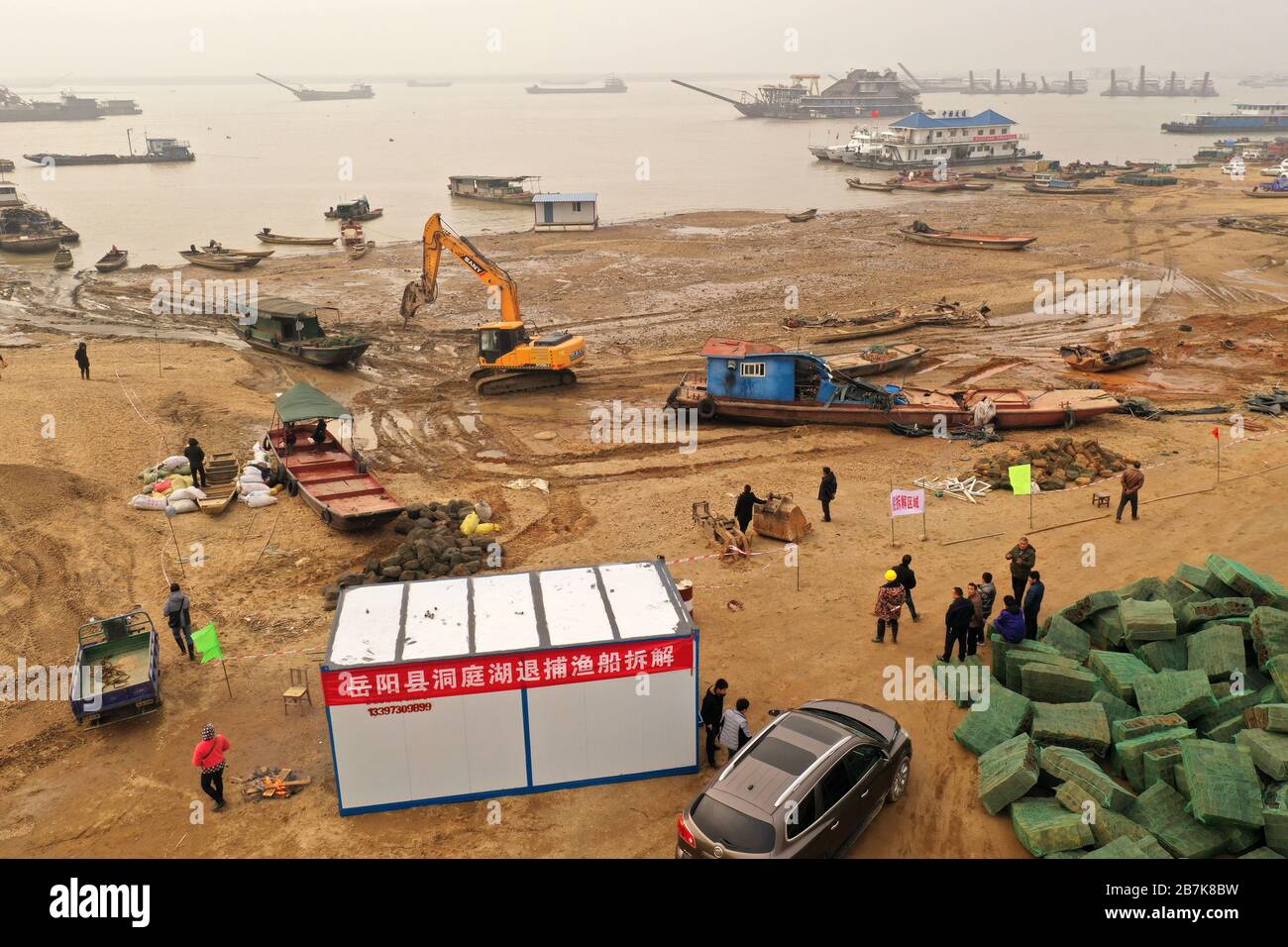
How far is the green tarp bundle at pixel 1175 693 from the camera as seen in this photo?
10695 mm

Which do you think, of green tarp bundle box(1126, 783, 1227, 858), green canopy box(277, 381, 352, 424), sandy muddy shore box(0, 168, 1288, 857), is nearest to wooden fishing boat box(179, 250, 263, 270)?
sandy muddy shore box(0, 168, 1288, 857)

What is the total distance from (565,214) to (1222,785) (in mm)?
55877

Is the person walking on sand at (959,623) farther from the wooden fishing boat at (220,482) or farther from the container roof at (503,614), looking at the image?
the wooden fishing boat at (220,482)

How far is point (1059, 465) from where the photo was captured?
20156 mm

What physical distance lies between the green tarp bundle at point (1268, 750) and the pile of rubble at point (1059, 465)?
9.99 m

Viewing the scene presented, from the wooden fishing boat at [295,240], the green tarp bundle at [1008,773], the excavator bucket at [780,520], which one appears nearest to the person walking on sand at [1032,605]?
the green tarp bundle at [1008,773]

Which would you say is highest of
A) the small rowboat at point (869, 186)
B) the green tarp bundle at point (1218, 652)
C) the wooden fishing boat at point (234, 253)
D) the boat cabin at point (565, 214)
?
the small rowboat at point (869, 186)

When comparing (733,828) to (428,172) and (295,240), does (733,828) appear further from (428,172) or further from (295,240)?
(428,172)

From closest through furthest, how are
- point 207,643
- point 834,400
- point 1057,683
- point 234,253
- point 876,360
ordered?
point 1057,683
point 207,643
point 834,400
point 876,360
point 234,253

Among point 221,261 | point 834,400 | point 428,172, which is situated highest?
point 428,172

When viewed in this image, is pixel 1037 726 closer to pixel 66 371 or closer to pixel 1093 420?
pixel 1093 420

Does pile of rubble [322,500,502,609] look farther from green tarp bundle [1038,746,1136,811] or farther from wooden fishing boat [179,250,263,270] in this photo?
wooden fishing boat [179,250,263,270]

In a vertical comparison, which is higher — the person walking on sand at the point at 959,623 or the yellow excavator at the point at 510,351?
the yellow excavator at the point at 510,351

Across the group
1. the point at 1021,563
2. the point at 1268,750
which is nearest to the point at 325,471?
the point at 1021,563
